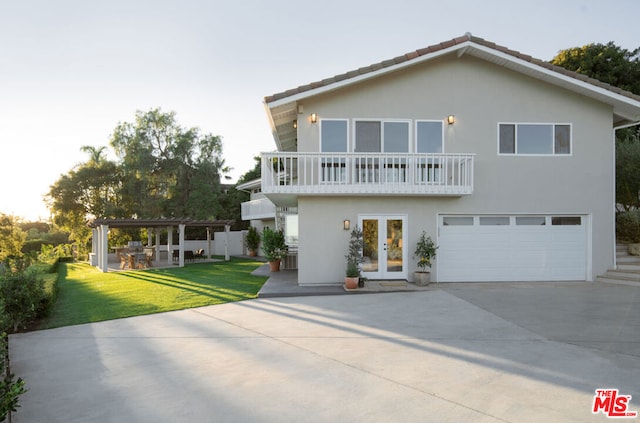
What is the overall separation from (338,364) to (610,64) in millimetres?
25032

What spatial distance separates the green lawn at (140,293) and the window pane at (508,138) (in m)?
9.36

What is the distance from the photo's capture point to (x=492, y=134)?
1268 centimetres

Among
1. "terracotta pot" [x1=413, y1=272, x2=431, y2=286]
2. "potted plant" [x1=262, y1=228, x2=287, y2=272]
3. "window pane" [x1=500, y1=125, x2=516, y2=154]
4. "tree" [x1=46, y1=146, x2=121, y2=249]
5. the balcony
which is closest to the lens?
the balcony

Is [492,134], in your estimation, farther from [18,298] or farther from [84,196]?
[84,196]

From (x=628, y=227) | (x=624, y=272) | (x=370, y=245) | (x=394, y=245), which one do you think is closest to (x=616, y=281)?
(x=624, y=272)

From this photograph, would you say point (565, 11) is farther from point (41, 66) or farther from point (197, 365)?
point (41, 66)

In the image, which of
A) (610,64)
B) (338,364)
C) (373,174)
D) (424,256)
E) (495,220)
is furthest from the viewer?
(610,64)

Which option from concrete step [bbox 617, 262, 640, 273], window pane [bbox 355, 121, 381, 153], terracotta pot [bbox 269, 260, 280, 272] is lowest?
terracotta pot [bbox 269, 260, 280, 272]

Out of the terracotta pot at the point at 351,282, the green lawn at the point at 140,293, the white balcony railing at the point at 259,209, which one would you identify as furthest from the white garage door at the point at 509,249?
the white balcony railing at the point at 259,209

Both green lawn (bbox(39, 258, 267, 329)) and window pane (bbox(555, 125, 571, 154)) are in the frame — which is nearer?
green lawn (bbox(39, 258, 267, 329))

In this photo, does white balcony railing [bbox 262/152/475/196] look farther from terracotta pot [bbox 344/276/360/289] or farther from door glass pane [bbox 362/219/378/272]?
terracotta pot [bbox 344/276/360/289]

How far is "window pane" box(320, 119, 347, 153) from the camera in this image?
40.8 feet

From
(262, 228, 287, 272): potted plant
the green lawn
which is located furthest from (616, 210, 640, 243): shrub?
the green lawn

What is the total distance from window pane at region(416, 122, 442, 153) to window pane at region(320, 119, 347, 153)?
244 centimetres
